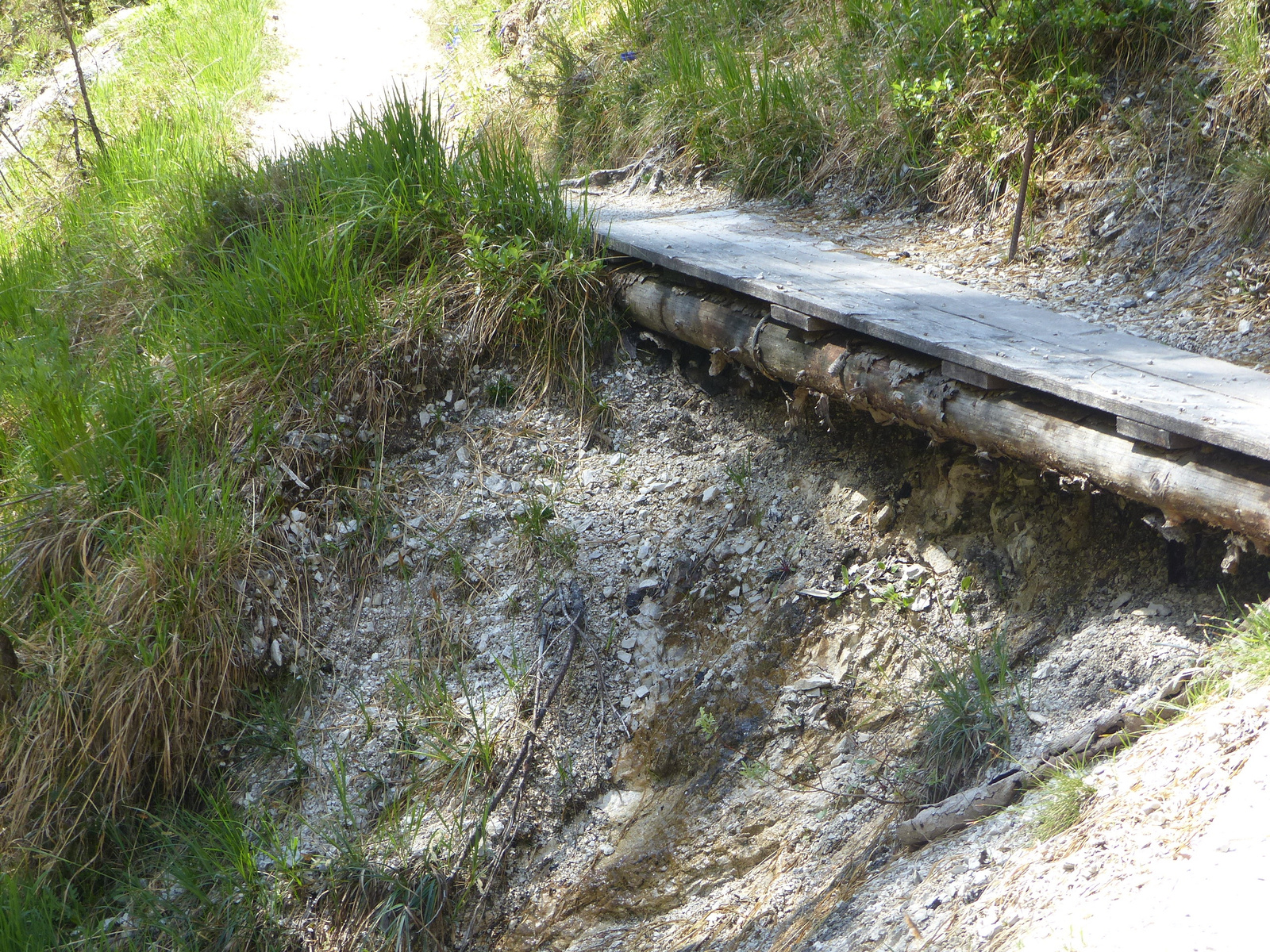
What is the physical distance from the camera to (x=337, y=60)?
969cm

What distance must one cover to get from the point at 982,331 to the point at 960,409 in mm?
401

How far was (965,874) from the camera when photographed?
2143 millimetres

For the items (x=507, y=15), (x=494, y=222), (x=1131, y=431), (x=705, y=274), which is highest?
(x=507, y=15)

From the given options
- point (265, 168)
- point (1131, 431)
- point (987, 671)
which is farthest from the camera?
point (265, 168)

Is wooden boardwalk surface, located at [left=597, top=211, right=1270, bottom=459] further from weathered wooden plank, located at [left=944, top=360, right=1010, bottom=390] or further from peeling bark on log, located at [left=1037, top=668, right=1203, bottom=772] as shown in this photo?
peeling bark on log, located at [left=1037, top=668, right=1203, bottom=772]

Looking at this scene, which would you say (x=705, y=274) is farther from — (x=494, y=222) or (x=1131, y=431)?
(x=1131, y=431)

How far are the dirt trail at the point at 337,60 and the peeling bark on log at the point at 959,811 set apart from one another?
23.5 ft

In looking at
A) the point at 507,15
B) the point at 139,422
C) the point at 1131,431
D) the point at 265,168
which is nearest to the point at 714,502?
the point at 1131,431

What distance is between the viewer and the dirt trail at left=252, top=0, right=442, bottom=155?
8.42 meters

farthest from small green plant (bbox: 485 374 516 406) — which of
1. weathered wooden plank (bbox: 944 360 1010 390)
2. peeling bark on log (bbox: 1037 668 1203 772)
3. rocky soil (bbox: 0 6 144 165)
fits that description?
rocky soil (bbox: 0 6 144 165)

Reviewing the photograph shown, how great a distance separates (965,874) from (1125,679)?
31.0 inches

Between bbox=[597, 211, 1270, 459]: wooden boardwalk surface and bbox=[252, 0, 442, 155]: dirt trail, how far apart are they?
502 centimetres

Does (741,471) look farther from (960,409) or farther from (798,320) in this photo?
(960,409)

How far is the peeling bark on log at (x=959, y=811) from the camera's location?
2328 mm
